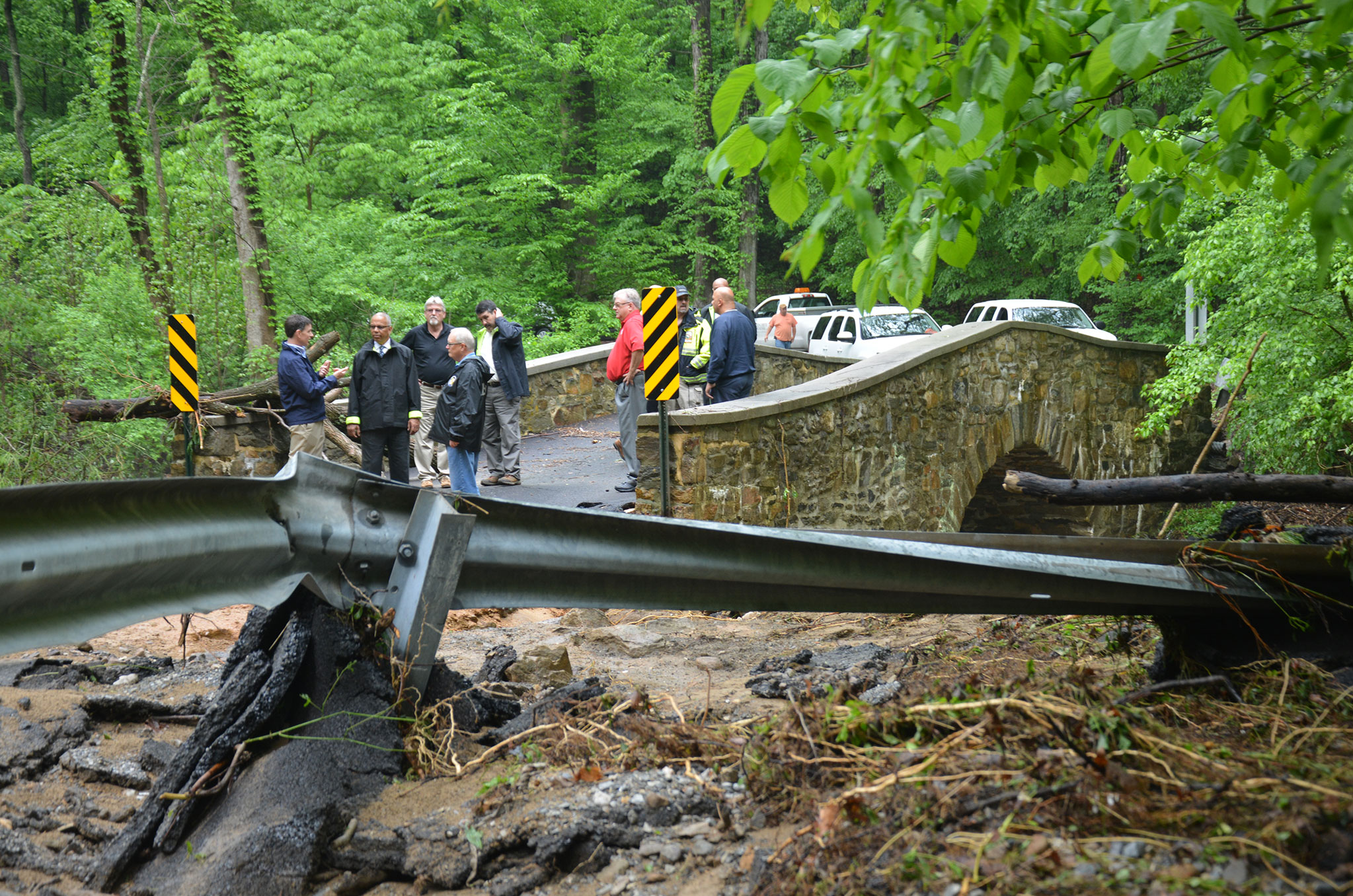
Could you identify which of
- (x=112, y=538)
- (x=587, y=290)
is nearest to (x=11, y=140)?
(x=587, y=290)

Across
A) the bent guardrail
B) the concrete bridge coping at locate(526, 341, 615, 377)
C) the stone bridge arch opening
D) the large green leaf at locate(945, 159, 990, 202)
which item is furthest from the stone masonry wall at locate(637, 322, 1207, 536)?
the concrete bridge coping at locate(526, 341, 615, 377)

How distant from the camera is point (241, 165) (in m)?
18.2

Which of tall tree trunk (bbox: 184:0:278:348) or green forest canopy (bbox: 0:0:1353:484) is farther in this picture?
tall tree trunk (bbox: 184:0:278:348)

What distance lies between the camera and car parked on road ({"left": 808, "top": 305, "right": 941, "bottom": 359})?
20609 millimetres

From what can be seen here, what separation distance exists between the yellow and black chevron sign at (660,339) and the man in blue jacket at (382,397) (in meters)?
2.31

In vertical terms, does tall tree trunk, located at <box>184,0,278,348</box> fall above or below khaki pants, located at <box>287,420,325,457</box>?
above

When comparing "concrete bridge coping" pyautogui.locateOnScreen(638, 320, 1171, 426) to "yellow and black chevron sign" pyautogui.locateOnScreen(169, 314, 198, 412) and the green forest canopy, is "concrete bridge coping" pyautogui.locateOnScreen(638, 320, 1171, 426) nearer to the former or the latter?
the green forest canopy

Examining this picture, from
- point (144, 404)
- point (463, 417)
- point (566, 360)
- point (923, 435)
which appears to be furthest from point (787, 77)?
point (566, 360)

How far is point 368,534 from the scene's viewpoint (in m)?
2.61

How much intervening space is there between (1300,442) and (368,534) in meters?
10.3

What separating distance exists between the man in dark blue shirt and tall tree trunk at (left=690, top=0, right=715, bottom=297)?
16.3 metres

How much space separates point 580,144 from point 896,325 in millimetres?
9551

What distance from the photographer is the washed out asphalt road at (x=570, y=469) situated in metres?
10.5

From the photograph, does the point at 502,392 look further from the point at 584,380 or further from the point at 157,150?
the point at 157,150
